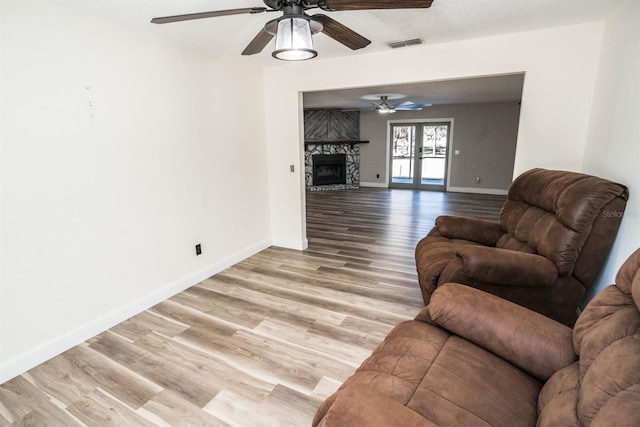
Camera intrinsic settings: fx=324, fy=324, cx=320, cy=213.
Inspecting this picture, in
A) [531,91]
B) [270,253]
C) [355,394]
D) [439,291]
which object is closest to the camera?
[355,394]

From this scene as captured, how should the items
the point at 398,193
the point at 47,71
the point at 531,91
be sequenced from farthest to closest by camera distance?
the point at 398,193 < the point at 531,91 < the point at 47,71

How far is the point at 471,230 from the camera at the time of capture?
8.92 ft

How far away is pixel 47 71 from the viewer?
1.97 meters

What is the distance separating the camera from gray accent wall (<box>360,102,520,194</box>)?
304 inches

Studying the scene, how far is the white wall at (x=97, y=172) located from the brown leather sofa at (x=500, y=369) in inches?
80.1

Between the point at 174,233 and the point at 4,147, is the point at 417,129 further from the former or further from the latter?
the point at 4,147

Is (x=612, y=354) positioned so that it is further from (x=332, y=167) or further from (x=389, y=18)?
(x=332, y=167)

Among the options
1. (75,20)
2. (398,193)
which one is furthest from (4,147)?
(398,193)

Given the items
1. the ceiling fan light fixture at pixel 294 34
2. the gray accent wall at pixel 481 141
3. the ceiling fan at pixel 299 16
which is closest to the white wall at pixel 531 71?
the ceiling fan at pixel 299 16

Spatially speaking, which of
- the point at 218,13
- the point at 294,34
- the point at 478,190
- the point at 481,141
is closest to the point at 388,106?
the point at 481,141

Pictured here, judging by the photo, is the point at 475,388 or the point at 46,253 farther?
the point at 46,253

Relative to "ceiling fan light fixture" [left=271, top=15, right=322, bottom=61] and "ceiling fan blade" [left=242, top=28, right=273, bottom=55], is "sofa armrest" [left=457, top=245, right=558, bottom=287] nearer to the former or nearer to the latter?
"ceiling fan light fixture" [left=271, top=15, right=322, bottom=61]

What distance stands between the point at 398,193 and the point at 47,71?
7.34m

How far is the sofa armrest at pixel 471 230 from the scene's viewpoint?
2666 mm
